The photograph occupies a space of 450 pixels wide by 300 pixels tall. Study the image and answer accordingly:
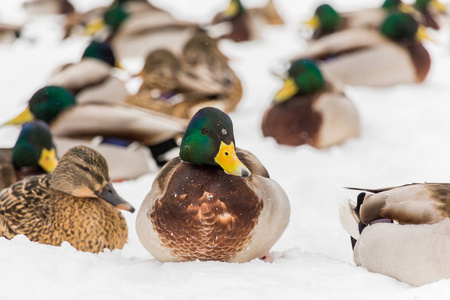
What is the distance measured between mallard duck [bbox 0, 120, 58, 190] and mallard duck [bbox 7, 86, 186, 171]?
53 cm

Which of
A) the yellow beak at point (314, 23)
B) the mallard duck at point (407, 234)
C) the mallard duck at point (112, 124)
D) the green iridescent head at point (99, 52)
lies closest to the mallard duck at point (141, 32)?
the yellow beak at point (314, 23)

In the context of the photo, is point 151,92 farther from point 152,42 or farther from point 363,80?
point 152,42

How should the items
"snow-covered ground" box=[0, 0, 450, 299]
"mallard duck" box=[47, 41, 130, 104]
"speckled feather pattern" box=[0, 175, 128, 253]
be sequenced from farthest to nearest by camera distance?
"mallard duck" box=[47, 41, 130, 104]
"speckled feather pattern" box=[0, 175, 128, 253]
"snow-covered ground" box=[0, 0, 450, 299]

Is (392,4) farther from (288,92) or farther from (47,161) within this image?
(47,161)

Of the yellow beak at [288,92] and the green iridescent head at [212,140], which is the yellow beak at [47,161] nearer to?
the green iridescent head at [212,140]

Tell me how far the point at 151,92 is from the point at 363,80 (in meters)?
2.21

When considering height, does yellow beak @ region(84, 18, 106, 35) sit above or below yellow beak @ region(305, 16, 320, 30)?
below

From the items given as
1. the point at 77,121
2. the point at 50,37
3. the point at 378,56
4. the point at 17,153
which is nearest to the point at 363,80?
the point at 378,56

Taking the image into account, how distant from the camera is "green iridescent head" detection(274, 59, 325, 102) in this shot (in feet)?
22.2

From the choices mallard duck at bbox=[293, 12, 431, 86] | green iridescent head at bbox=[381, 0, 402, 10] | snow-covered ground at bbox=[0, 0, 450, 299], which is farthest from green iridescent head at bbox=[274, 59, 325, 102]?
green iridescent head at bbox=[381, 0, 402, 10]

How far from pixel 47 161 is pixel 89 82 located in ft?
7.54

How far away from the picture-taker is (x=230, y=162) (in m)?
3.53

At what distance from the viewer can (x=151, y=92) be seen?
7602mm

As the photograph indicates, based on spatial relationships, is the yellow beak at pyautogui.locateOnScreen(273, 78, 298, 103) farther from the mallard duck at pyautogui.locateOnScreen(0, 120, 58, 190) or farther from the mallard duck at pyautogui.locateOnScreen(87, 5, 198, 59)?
the mallard duck at pyautogui.locateOnScreen(87, 5, 198, 59)
